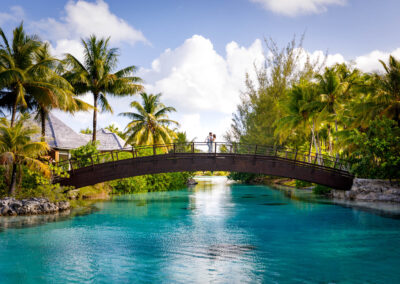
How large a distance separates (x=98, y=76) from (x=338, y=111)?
65.5 feet

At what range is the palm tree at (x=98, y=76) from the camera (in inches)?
1086

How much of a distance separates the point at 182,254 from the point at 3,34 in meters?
19.2

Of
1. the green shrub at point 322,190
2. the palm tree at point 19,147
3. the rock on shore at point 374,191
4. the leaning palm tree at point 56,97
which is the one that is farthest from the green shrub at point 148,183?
the rock on shore at point 374,191

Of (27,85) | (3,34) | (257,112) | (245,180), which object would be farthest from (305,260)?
(245,180)

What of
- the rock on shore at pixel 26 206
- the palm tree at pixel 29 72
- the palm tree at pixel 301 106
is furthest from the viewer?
the palm tree at pixel 301 106

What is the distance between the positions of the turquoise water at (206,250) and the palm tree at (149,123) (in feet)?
56.6

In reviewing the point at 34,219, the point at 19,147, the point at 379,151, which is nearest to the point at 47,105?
the point at 19,147

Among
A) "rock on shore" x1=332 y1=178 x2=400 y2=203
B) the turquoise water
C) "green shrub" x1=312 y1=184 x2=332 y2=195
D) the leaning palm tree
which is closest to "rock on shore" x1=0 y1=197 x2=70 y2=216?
the turquoise water

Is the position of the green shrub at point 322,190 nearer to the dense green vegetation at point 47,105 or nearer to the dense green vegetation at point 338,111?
A: the dense green vegetation at point 338,111

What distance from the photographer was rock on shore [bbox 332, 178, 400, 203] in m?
22.1

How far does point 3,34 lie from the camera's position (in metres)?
21.7

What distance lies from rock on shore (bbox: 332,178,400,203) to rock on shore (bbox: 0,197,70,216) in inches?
741

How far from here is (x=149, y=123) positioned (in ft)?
118

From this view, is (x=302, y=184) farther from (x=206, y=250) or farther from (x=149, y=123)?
(x=206, y=250)
